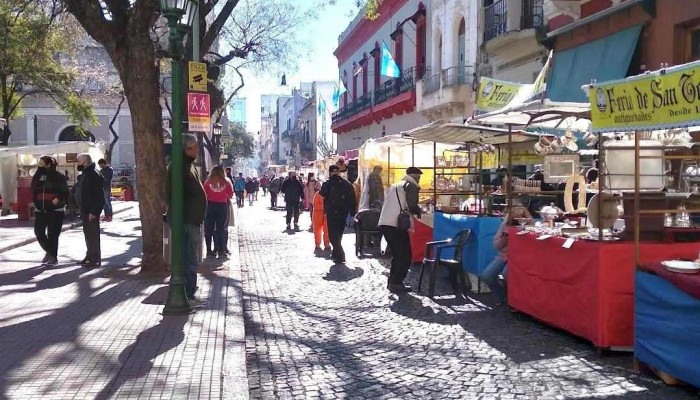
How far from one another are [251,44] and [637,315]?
17716 mm

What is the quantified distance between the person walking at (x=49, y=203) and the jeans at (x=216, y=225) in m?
2.30

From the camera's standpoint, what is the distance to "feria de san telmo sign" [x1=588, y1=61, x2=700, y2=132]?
15.6ft

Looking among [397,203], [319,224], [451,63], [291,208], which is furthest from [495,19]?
[397,203]

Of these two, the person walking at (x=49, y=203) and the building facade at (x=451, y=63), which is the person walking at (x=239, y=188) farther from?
the person walking at (x=49, y=203)

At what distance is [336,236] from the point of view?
42.2 ft

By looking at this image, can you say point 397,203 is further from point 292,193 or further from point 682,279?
point 292,193

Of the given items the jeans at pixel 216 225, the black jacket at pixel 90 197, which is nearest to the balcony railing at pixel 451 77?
the jeans at pixel 216 225

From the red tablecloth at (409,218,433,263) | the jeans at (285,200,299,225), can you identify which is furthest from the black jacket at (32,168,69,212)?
the jeans at (285,200,299,225)

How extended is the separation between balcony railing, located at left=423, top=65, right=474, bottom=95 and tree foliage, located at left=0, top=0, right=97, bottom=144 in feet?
37.3

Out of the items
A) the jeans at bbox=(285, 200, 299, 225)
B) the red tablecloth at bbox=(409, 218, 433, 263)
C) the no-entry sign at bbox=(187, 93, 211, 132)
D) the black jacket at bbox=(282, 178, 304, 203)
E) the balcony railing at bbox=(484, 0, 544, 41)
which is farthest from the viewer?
the jeans at bbox=(285, 200, 299, 225)

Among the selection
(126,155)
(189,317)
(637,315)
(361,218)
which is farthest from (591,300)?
(126,155)

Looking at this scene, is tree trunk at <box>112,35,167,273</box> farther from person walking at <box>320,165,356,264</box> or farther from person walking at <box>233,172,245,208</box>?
Answer: person walking at <box>233,172,245,208</box>

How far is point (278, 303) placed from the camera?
9094 mm

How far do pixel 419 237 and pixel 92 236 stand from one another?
5.24 m
